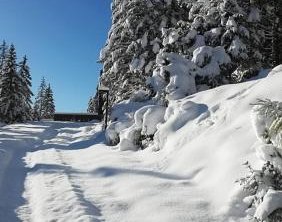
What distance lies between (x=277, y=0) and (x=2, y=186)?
14255mm

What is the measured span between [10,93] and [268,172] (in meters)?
46.2

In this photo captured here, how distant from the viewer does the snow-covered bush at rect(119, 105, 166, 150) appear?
14.1m

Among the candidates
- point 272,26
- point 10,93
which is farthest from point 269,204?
point 10,93

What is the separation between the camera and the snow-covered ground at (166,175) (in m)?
7.39

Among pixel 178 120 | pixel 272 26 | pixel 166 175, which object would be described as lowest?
pixel 166 175

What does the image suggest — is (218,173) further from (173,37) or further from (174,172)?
(173,37)

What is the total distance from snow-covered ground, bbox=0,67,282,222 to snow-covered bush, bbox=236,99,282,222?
51 centimetres

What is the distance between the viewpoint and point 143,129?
47.2 ft

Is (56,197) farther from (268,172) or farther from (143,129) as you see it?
(143,129)

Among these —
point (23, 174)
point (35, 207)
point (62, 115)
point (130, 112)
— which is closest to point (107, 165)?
point (23, 174)

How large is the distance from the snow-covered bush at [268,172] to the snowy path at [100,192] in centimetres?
86

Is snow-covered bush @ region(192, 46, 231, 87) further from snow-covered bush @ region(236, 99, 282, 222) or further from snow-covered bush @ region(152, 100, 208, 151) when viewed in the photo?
snow-covered bush @ region(236, 99, 282, 222)

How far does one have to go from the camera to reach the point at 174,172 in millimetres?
9789

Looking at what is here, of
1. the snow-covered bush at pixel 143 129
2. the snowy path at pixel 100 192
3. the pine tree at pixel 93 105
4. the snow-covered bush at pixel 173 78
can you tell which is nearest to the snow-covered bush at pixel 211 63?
the snow-covered bush at pixel 173 78
